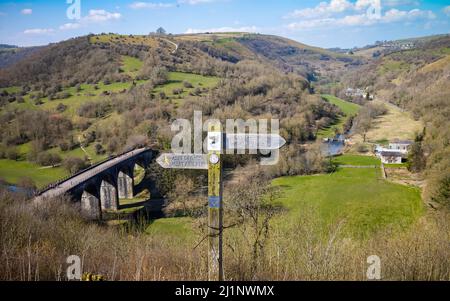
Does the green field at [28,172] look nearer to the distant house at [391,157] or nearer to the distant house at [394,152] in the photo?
the distant house at [391,157]

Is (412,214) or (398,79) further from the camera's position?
(398,79)

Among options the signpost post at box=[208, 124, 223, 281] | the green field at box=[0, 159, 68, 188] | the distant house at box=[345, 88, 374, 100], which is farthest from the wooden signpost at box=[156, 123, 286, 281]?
the distant house at box=[345, 88, 374, 100]

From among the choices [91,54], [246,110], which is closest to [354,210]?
[246,110]

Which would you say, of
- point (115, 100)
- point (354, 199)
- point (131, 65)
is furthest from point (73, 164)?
point (131, 65)

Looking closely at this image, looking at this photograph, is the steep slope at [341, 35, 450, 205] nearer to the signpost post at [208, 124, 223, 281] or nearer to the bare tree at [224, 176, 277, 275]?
the bare tree at [224, 176, 277, 275]

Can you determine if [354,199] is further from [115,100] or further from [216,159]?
[115,100]
